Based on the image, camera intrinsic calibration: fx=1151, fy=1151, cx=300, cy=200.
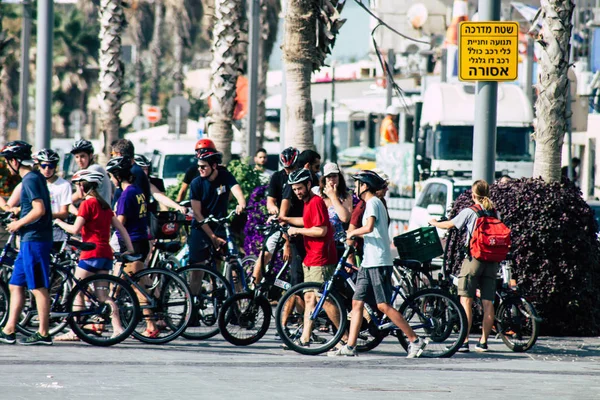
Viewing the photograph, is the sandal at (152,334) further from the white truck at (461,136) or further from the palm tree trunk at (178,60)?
the palm tree trunk at (178,60)

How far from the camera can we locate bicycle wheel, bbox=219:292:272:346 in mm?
10977

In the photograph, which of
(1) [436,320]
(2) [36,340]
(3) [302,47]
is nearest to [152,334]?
(2) [36,340]

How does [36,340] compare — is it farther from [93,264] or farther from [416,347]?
[416,347]

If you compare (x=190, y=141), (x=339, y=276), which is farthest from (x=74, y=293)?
(x=190, y=141)

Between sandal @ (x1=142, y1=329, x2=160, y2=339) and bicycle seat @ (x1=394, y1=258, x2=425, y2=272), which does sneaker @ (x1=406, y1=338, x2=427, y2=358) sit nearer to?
bicycle seat @ (x1=394, y1=258, x2=425, y2=272)

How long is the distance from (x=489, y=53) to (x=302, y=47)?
4.07 meters

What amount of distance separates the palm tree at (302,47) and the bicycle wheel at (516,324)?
5.50m

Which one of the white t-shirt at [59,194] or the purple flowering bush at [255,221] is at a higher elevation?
the white t-shirt at [59,194]

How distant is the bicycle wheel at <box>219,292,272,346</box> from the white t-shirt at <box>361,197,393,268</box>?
3.97ft

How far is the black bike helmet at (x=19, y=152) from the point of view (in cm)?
1083

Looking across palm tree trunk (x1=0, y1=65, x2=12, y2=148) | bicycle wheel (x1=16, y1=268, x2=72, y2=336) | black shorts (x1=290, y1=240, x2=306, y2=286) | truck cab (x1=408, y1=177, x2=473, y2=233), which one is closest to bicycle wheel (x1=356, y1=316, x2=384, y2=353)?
black shorts (x1=290, y1=240, x2=306, y2=286)

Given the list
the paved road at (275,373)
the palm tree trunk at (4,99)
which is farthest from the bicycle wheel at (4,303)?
the palm tree trunk at (4,99)

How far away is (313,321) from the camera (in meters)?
10.6

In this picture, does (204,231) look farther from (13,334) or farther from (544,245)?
(544,245)
